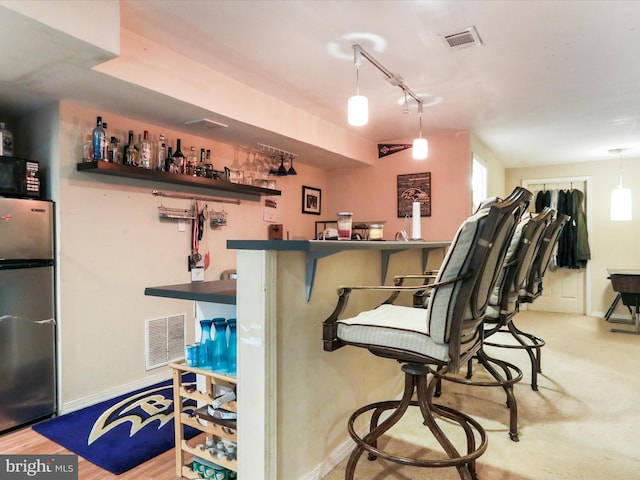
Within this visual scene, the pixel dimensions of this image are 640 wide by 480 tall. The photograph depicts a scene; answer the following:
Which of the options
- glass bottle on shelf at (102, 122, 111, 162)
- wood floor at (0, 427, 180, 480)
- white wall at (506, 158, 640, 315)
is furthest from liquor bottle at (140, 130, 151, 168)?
white wall at (506, 158, 640, 315)

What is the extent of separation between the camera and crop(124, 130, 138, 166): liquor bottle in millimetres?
2850

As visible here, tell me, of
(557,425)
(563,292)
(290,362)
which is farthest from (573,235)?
(290,362)

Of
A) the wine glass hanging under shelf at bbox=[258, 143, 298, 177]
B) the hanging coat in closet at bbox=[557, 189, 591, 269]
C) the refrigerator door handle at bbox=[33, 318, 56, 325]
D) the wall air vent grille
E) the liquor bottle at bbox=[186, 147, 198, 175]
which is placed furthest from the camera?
the hanging coat in closet at bbox=[557, 189, 591, 269]

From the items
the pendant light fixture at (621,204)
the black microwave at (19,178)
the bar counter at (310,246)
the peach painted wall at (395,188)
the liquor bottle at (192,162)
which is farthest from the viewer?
the pendant light fixture at (621,204)

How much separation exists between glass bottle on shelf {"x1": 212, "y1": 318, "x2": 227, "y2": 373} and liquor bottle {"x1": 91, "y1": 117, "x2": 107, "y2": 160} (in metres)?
1.73

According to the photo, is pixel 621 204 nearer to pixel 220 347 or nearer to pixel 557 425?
pixel 557 425

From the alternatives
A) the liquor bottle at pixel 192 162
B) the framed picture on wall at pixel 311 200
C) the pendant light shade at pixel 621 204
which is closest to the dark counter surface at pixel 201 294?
the liquor bottle at pixel 192 162

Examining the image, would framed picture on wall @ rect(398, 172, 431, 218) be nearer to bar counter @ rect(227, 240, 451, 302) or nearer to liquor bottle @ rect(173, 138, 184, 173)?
liquor bottle @ rect(173, 138, 184, 173)

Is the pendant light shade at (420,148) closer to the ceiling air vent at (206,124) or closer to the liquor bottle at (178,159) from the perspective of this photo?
the ceiling air vent at (206,124)

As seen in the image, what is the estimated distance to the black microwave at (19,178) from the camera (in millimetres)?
2338

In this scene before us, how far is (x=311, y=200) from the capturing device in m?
4.95

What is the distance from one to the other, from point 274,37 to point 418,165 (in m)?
2.68

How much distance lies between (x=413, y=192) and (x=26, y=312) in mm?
3755

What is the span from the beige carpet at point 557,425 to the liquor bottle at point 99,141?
2.42 metres
